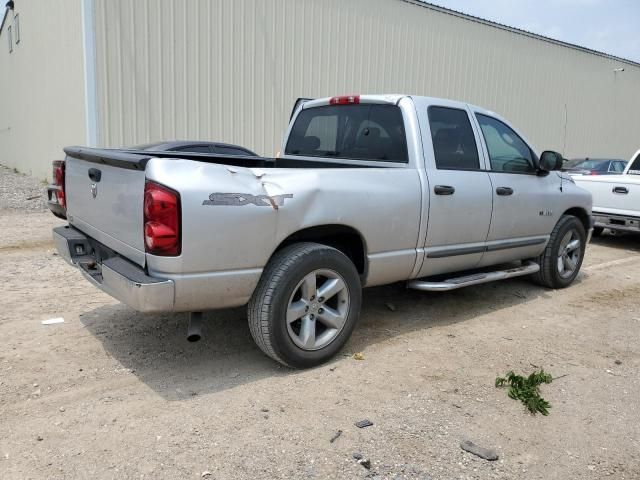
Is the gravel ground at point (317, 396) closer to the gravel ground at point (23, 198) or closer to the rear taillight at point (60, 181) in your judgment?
the rear taillight at point (60, 181)

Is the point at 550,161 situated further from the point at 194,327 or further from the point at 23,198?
the point at 23,198

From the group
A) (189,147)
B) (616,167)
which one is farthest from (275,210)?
(616,167)

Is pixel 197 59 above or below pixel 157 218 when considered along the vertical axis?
above

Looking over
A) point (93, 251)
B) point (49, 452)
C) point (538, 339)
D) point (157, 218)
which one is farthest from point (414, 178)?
point (49, 452)

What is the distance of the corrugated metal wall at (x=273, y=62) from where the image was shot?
37.9 feet

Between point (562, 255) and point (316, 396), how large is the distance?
3.78 metres

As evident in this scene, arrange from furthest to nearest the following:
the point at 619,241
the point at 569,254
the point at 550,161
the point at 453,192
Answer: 1. the point at 619,241
2. the point at 569,254
3. the point at 550,161
4. the point at 453,192

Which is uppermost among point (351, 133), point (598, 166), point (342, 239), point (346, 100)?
point (346, 100)

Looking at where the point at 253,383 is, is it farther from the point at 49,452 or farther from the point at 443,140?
the point at 443,140

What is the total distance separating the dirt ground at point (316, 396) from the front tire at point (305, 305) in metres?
0.19

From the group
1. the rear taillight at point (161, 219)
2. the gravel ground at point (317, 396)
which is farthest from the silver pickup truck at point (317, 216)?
the gravel ground at point (317, 396)

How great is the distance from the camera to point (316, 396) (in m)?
3.42

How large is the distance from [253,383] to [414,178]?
6.25 feet

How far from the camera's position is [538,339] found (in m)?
4.56
